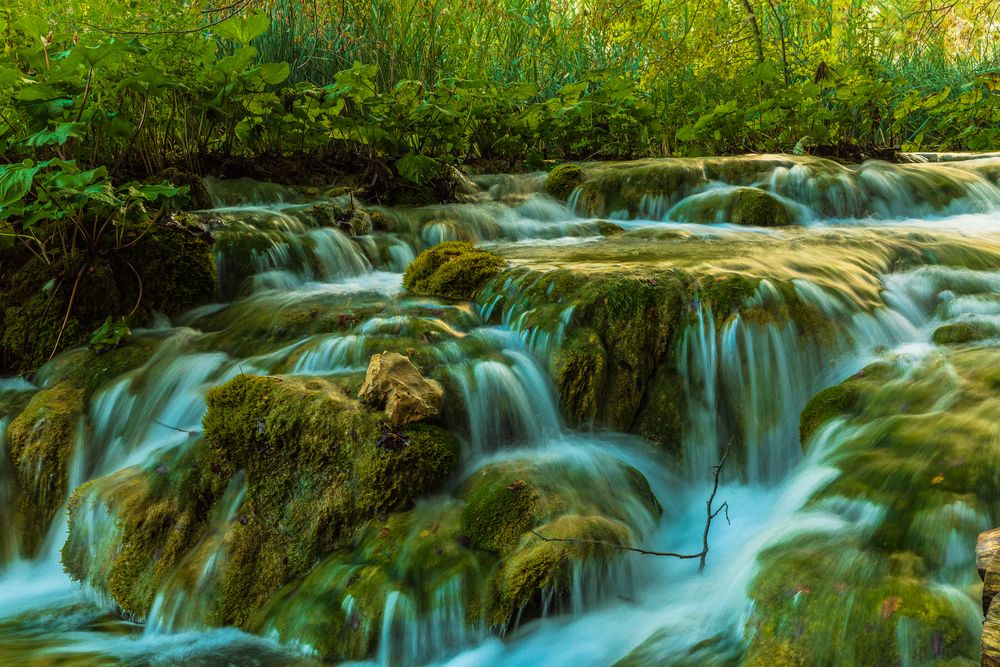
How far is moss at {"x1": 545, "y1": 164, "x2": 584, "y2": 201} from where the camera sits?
25.7 feet

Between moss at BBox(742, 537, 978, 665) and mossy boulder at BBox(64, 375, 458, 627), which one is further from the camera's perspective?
mossy boulder at BBox(64, 375, 458, 627)

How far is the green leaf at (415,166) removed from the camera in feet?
22.7

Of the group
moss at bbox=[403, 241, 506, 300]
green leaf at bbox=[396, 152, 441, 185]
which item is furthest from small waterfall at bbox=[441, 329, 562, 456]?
green leaf at bbox=[396, 152, 441, 185]

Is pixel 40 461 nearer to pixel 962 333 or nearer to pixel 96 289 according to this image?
pixel 96 289

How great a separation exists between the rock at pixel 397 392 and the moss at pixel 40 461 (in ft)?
5.48

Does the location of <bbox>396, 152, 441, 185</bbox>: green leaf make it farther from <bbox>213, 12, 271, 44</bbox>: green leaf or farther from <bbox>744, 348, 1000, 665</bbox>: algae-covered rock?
<bbox>744, 348, 1000, 665</bbox>: algae-covered rock

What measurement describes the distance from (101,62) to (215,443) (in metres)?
2.57

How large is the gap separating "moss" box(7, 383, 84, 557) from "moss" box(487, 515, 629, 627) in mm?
2403

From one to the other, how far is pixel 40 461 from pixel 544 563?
2704 millimetres

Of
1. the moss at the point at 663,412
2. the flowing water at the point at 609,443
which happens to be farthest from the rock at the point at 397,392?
the moss at the point at 663,412

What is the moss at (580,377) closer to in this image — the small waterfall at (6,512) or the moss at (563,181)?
the small waterfall at (6,512)

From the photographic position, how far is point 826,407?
3.77 m

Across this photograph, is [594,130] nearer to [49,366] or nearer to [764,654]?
[49,366]

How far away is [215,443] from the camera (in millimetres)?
3670
